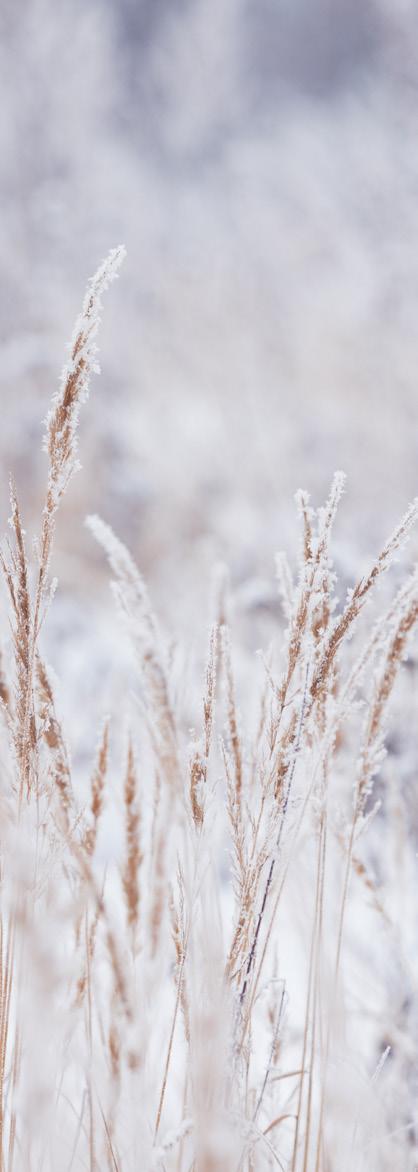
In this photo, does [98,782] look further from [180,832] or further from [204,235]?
[204,235]

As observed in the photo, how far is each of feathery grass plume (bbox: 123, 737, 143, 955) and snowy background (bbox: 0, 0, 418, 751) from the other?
4081 millimetres

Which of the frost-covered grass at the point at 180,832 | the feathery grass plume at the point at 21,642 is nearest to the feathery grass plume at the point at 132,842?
the frost-covered grass at the point at 180,832

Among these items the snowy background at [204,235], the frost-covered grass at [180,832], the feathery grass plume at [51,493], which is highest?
the snowy background at [204,235]

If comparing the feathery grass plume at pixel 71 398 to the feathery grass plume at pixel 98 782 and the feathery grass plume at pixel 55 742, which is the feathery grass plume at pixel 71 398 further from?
the feathery grass plume at pixel 98 782

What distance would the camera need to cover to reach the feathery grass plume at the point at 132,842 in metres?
0.67

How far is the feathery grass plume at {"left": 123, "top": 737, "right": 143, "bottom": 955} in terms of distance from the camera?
0.67m

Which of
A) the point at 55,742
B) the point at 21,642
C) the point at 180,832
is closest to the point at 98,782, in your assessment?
the point at 55,742

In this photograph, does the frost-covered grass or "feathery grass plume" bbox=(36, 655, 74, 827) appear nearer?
the frost-covered grass

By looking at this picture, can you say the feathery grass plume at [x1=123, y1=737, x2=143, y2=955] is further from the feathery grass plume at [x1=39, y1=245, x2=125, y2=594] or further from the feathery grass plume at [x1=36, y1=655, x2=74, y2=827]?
the feathery grass plume at [x1=39, y1=245, x2=125, y2=594]

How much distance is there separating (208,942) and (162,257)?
599 cm

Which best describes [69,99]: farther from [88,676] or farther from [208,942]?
[208,942]

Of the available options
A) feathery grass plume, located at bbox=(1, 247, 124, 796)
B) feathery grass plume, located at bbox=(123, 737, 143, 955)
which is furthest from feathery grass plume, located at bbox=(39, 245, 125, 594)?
feathery grass plume, located at bbox=(123, 737, 143, 955)

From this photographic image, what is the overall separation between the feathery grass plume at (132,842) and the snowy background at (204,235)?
4.08 metres

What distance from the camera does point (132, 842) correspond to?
67 centimetres
